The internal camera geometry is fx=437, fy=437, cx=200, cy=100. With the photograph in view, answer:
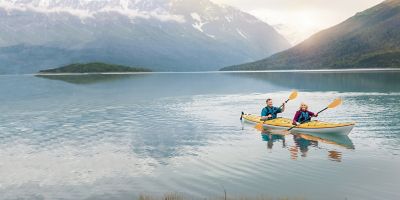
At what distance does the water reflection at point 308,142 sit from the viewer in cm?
2973

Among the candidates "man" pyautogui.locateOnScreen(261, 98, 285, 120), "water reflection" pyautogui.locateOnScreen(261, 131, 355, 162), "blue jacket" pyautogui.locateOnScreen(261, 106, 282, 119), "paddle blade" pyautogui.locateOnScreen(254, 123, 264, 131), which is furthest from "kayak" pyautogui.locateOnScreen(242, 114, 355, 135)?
"blue jacket" pyautogui.locateOnScreen(261, 106, 282, 119)

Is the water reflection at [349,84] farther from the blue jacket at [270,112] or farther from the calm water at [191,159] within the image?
the blue jacket at [270,112]

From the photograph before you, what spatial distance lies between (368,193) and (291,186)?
362cm

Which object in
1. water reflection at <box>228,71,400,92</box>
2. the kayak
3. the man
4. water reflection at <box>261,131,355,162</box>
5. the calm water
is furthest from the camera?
water reflection at <box>228,71,400,92</box>

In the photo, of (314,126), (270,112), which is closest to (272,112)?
(270,112)

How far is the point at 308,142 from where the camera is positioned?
34.6 m

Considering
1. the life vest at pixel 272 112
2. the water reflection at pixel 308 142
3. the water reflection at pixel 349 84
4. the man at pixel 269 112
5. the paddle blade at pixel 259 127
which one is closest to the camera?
the water reflection at pixel 308 142

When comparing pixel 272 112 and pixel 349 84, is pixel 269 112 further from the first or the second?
pixel 349 84

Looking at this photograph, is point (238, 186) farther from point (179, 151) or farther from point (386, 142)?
point (386, 142)

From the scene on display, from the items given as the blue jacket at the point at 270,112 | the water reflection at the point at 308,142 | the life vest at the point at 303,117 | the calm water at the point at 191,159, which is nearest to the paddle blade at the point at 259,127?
the calm water at the point at 191,159

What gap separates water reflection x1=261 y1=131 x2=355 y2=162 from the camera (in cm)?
2973

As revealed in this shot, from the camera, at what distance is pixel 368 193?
2055 centimetres

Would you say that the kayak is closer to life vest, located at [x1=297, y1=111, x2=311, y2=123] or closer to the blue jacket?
life vest, located at [x1=297, y1=111, x2=311, y2=123]

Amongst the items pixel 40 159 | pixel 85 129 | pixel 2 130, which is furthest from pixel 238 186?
pixel 2 130
